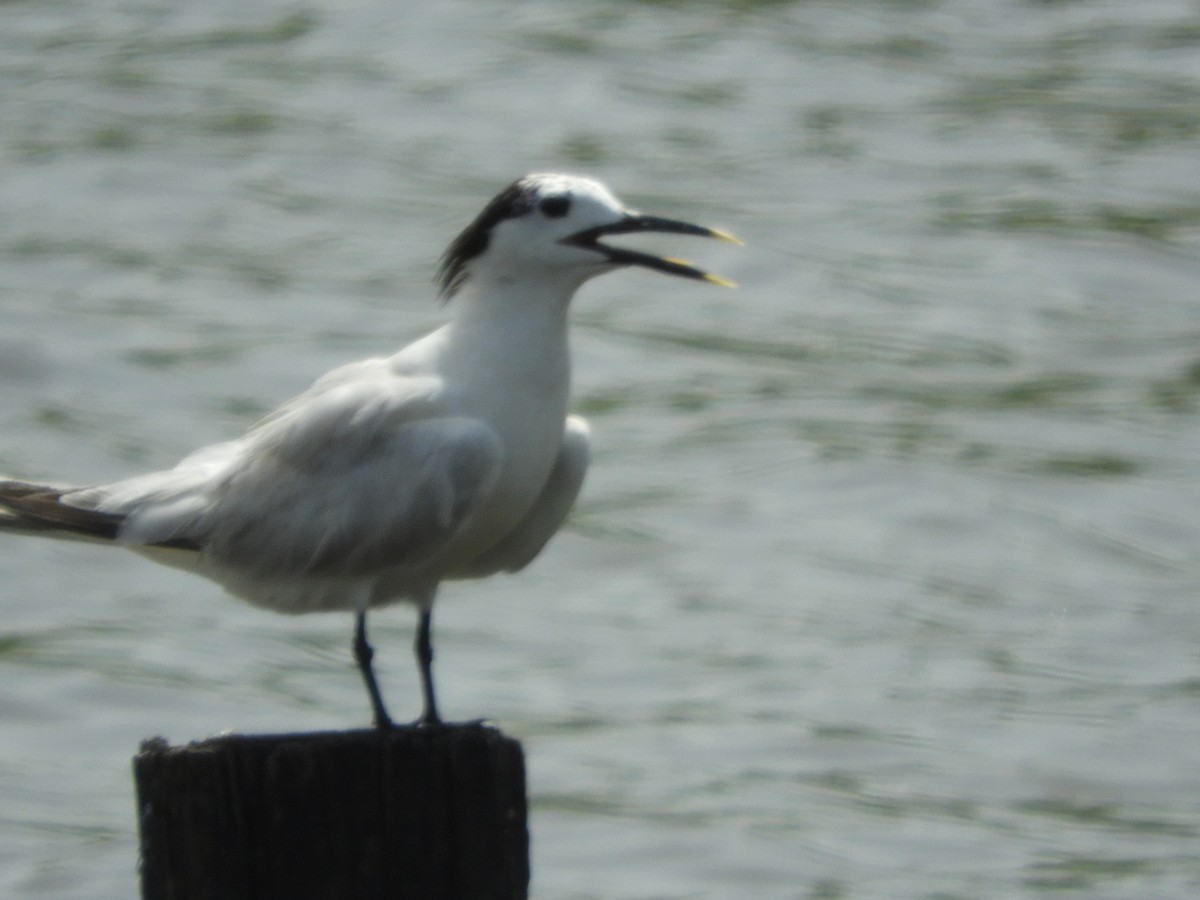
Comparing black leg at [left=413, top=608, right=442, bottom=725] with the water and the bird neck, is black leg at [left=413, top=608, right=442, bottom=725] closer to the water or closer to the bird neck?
the bird neck

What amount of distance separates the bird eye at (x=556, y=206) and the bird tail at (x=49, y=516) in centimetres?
127

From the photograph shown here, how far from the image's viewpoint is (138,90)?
19453 mm

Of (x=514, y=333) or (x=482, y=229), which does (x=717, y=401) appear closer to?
(x=482, y=229)

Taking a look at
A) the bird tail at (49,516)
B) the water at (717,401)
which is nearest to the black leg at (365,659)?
the bird tail at (49,516)

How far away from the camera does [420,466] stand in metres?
5.72

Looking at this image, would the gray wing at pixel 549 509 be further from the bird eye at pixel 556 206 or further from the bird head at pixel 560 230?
the bird eye at pixel 556 206

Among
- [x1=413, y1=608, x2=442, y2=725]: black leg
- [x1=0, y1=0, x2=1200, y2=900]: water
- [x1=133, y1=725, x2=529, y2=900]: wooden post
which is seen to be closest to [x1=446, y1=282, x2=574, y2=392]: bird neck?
[x1=413, y1=608, x2=442, y2=725]: black leg

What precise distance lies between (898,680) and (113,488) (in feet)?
23.5

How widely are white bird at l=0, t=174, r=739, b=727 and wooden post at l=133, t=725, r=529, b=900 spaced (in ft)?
3.47

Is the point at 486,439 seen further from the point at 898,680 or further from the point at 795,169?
the point at 795,169

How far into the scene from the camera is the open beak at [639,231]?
5785mm

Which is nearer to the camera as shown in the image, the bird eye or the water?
the bird eye

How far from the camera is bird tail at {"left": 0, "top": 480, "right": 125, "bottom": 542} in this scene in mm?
5996

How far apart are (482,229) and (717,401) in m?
9.50
